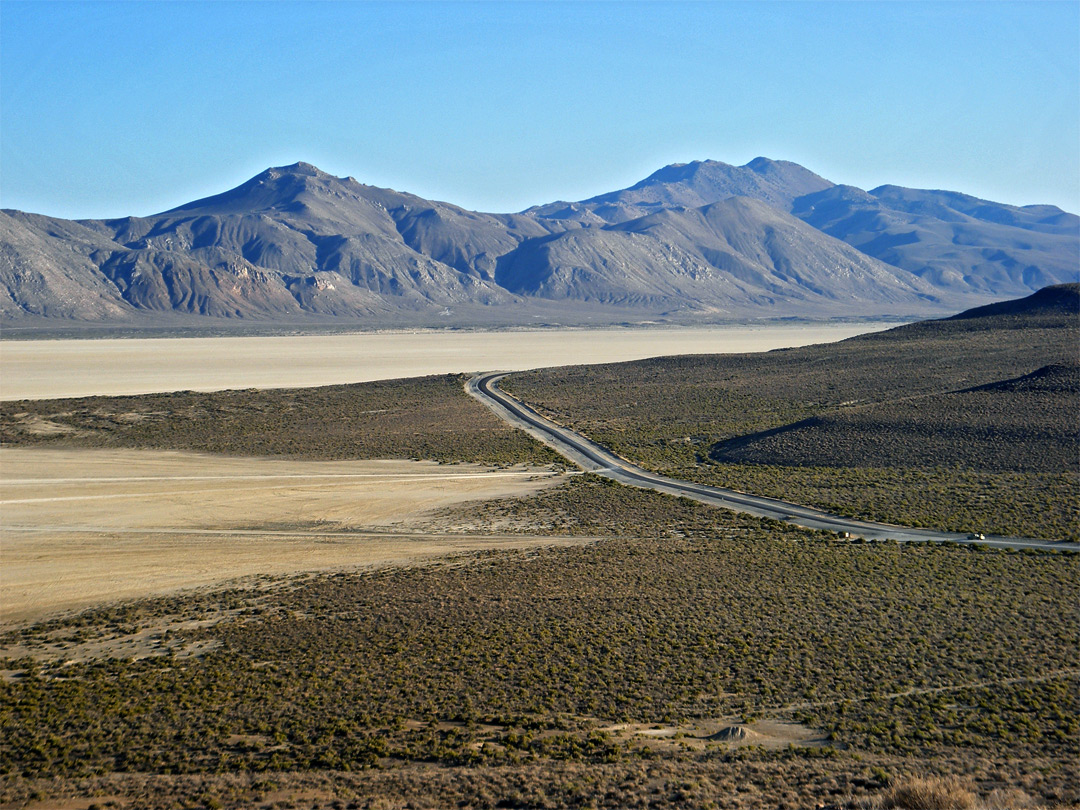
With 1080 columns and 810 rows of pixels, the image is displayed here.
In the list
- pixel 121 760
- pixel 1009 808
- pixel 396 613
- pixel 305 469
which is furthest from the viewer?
pixel 305 469

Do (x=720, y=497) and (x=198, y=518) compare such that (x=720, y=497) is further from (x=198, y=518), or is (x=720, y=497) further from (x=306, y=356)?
(x=306, y=356)

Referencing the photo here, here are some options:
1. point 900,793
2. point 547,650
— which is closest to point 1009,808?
point 900,793

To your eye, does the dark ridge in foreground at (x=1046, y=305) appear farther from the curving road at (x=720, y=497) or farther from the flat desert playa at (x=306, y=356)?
the curving road at (x=720, y=497)

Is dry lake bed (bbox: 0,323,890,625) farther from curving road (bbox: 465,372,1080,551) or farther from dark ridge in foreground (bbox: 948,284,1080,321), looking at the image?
dark ridge in foreground (bbox: 948,284,1080,321)

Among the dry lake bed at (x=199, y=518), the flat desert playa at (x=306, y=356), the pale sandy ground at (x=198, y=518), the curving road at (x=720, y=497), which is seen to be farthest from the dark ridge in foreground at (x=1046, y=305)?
the pale sandy ground at (x=198, y=518)

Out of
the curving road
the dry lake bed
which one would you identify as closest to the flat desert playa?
the dry lake bed

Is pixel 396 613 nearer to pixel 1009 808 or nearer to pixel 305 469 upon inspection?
pixel 1009 808

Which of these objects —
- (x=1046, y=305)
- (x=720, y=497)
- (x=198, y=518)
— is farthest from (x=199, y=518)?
(x=1046, y=305)
